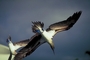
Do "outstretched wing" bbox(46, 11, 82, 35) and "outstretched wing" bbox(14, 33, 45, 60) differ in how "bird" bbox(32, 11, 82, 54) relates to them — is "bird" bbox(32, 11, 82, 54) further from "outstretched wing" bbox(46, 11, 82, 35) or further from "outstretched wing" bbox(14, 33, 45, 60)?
"outstretched wing" bbox(14, 33, 45, 60)

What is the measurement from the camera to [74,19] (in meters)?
6.54

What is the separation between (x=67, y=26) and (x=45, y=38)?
33.1 inches

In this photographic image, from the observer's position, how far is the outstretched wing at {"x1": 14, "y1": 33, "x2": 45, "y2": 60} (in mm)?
6003

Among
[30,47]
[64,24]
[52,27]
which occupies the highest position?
[52,27]

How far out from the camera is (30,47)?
257 inches

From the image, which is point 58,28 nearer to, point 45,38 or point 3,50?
point 45,38

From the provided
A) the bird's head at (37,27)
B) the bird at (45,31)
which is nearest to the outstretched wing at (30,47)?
the bird at (45,31)

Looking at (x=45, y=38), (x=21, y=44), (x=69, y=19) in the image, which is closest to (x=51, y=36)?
(x=45, y=38)

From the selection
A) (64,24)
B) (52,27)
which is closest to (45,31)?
(52,27)

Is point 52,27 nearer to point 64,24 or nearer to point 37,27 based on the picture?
point 64,24

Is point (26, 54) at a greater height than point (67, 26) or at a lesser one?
lesser

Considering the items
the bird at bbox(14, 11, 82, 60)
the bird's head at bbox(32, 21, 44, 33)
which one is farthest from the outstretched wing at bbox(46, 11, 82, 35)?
the bird's head at bbox(32, 21, 44, 33)

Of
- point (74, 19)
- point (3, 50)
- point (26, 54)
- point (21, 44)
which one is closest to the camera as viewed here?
point (26, 54)

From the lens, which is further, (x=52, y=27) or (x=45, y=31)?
(x=52, y=27)
